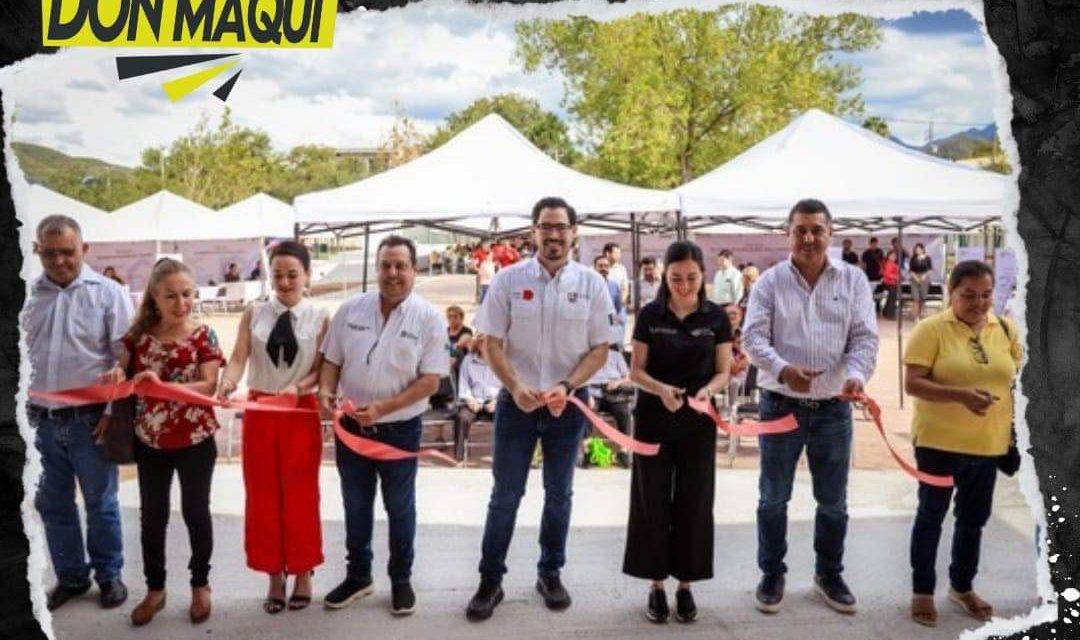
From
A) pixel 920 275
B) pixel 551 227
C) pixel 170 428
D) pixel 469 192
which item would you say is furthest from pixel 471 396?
pixel 920 275

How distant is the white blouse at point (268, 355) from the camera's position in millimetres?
3369

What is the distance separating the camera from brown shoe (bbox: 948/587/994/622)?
10.7 ft

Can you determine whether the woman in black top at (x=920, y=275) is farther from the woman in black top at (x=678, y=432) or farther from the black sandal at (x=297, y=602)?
the black sandal at (x=297, y=602)

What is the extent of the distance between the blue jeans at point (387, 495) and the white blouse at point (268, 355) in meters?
0.35

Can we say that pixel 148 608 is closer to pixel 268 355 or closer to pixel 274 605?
pixel 274 605

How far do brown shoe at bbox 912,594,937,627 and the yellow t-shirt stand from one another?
597 mm

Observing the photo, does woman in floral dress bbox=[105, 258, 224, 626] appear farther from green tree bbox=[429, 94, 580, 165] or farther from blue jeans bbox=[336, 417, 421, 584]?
green tree bbox=[429, 94, 580, 165]

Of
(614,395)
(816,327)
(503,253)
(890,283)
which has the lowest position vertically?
(614,395)

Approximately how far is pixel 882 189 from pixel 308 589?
20.6 feet

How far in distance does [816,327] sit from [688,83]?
1206 centimetres

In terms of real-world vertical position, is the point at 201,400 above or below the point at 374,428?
above

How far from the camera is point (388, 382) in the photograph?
3.32 meters

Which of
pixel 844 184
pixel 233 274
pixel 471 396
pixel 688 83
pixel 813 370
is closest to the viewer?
pixel 813 370

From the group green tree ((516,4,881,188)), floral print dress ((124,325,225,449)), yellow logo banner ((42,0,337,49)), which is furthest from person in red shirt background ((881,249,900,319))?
yellow logo banner ((42,0,337,49))
